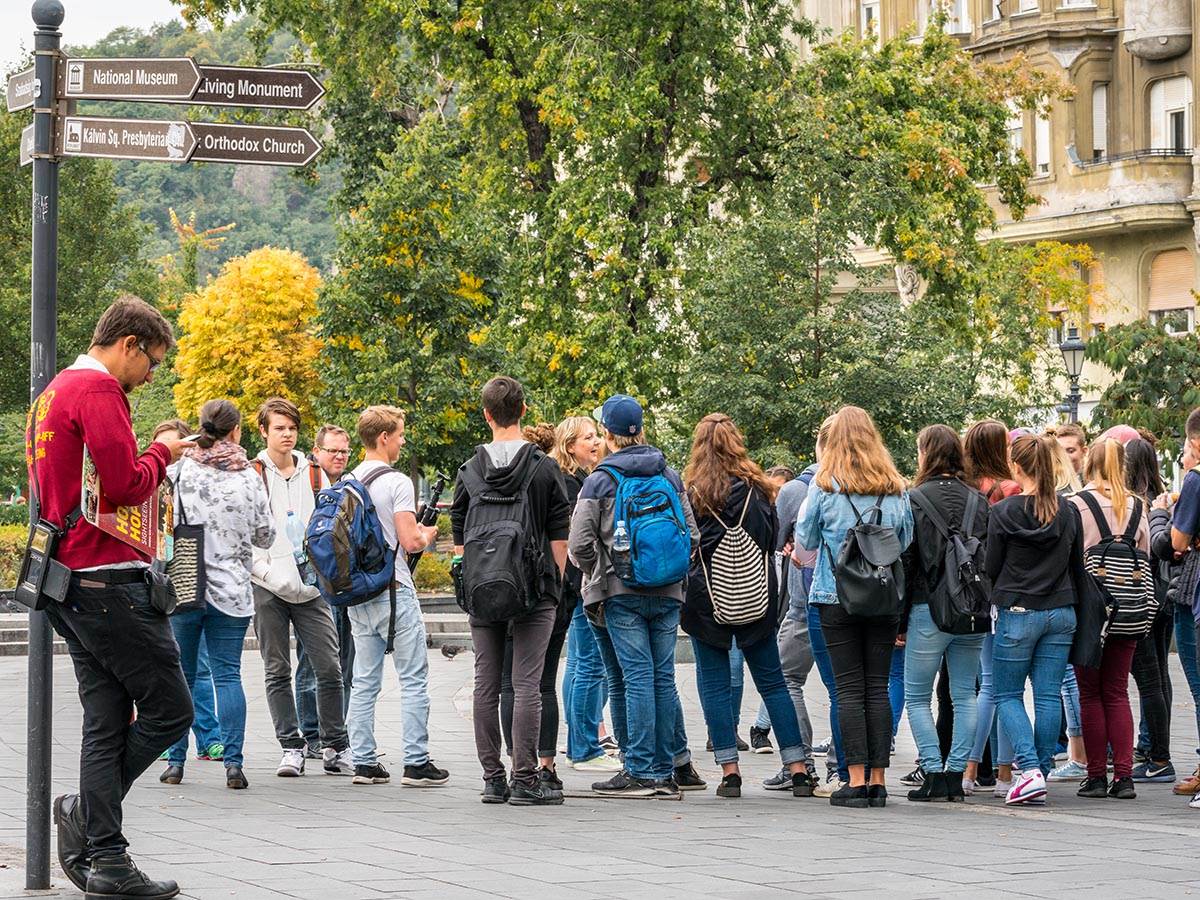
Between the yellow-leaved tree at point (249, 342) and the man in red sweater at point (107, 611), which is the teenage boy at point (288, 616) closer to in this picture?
the man in red sweater at point (107, 611)

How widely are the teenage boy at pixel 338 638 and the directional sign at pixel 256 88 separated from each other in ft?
11.1

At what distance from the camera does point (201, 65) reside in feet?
25.1

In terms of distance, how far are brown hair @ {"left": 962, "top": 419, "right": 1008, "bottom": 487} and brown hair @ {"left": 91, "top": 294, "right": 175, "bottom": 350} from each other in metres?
4.58

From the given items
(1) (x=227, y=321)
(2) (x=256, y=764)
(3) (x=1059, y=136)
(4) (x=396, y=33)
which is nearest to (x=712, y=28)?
(4) (x=396, y=33)

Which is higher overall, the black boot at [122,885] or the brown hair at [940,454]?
the brown hair at [940,454]

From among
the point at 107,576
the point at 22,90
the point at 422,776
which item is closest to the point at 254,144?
the point at 22,90

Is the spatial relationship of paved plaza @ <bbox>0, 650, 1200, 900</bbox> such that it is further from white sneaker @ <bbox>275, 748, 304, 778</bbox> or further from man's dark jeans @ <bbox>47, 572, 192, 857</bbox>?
man's dark jeans @ <bbox>47, 572, 192, 857</bbox>

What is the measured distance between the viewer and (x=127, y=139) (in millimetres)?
7469

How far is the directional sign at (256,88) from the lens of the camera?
25.0 feet

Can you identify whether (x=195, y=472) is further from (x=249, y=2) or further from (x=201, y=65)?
(x=249, y=2)

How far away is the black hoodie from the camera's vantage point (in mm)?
9688

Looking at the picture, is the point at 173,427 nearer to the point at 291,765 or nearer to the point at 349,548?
the point at 349,548

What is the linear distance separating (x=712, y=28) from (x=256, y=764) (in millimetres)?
19996

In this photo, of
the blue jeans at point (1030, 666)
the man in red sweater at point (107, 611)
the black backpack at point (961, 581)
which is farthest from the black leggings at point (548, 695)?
the man in red sweater at point (107, 611)
